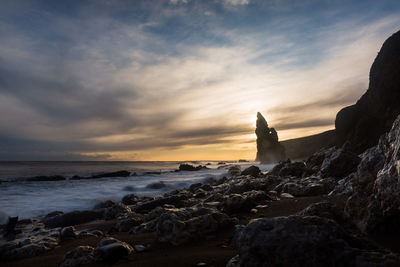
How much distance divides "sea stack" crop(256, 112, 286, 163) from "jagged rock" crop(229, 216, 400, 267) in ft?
247

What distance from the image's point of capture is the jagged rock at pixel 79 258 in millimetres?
3328

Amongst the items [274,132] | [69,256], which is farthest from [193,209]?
[274,132]

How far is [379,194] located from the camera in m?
2.62

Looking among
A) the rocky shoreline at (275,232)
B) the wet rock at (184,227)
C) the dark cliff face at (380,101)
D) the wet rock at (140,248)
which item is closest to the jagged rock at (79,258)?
the rocky shoreline at (275,232)

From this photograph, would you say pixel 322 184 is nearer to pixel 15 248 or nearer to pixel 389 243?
pixel 389 243

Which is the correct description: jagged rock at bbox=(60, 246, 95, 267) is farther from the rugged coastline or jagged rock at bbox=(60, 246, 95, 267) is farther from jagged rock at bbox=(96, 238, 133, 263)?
jagged rock at bbox=(96, 238, 133, 263)

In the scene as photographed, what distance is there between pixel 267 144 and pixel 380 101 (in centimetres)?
5379

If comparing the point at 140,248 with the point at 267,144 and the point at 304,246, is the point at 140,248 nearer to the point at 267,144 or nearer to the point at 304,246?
the point at 304,246

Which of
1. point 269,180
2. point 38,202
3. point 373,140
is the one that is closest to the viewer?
point 269,180

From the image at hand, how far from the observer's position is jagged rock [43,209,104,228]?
7930mm

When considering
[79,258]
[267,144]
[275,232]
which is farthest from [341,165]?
[267,144]

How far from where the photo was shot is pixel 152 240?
4.03 m

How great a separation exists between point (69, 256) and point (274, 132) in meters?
79.3

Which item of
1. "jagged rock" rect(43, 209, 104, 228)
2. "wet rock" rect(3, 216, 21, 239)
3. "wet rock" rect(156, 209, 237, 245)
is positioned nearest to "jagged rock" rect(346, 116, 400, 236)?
"wet rock" rect(156, 209, 237, 245)
